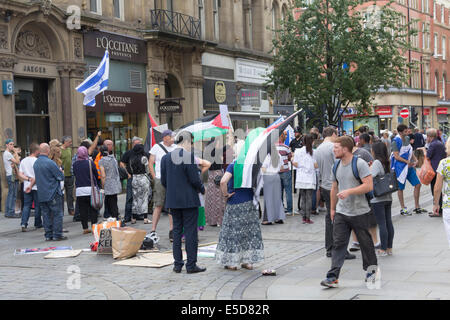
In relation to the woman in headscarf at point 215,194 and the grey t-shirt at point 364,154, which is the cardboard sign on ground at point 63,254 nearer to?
the woman in headscarf at point 215,194

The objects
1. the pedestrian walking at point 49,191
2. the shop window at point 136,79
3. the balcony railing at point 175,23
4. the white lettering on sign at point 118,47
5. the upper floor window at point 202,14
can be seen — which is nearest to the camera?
the pedestrian walking at point 49,191

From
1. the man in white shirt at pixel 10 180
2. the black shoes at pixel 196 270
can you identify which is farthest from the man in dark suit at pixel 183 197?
the man in white shirt at pixel 10 180

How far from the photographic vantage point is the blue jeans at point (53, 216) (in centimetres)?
1170

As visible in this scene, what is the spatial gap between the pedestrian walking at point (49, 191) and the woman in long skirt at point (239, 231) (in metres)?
4.44

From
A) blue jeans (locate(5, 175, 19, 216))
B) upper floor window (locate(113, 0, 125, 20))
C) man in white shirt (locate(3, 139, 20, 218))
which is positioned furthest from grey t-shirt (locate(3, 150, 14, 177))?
upper floor window (locate(113, 0, 125, 20))

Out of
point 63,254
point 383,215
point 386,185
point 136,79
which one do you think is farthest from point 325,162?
point 136,79

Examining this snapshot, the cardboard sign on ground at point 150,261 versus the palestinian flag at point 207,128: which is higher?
the palestinian flag at point 207,128

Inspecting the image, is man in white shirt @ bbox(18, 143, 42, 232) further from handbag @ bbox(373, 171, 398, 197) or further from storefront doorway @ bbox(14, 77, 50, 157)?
handbag @ bbox(373, 171, 398, 197)

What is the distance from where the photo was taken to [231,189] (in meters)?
8.54

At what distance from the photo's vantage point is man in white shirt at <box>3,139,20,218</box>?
51.3 ft

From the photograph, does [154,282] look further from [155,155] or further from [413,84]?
[413,84]

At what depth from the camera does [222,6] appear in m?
29.4

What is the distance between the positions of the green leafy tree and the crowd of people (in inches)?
217

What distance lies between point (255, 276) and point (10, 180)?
388 inches
